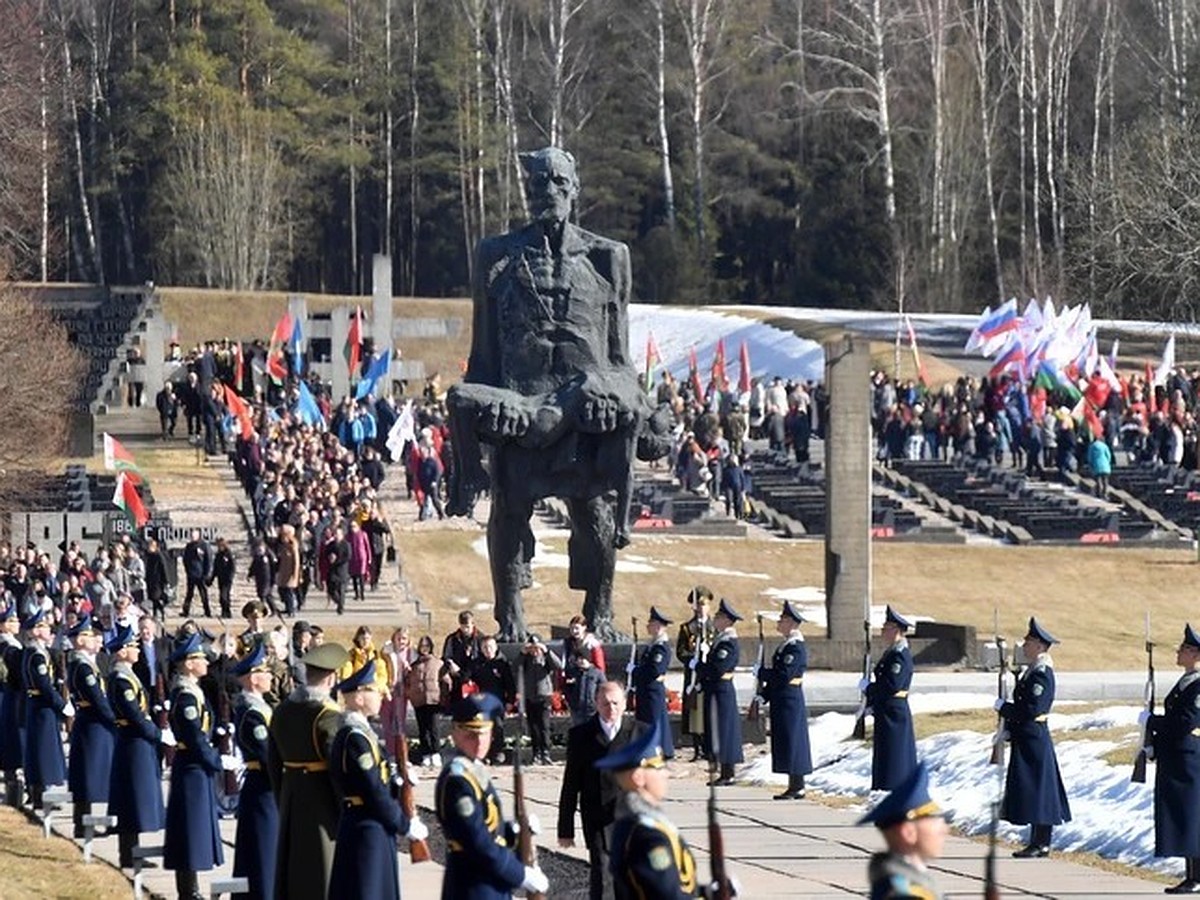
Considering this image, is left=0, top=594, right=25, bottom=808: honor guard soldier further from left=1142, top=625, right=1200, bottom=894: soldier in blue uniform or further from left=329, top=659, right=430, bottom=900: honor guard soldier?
left=329, top=659, right=430, bottom=900: honor guard soldier

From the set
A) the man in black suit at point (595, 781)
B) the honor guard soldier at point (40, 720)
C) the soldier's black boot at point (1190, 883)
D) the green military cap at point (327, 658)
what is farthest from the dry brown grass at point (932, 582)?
the green military cap at point (327, 658)

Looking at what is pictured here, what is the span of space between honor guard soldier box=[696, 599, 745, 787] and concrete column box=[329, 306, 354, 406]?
129 feet

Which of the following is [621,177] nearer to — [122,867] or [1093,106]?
[1093,106]

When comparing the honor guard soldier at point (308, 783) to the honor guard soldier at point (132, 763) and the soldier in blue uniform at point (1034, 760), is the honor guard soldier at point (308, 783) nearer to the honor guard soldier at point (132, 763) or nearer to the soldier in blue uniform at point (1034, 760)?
the honor guard soldier at point (132, 763)

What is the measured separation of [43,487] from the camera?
49875 mm

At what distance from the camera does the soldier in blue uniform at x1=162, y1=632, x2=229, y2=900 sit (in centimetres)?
1862

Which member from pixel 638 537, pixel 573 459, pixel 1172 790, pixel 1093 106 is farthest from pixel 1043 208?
pixel 1172 790

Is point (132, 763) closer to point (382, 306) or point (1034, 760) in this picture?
point (1034, 760)

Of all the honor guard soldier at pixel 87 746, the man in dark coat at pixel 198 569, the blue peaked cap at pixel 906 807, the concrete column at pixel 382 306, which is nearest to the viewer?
the blue peaked cap at pixel 906 807

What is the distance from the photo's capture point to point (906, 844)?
11.4m

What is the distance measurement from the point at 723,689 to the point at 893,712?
1964mm

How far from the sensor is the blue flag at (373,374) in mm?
59347

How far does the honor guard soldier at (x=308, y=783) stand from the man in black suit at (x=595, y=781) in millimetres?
1826

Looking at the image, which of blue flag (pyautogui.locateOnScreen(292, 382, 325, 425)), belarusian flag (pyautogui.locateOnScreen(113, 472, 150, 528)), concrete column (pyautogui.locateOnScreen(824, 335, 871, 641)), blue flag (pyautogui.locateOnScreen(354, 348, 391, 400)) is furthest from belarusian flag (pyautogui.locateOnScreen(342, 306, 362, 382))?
concrete column (pyautogui.locateOnScreen(824, 335, 871, 641))
